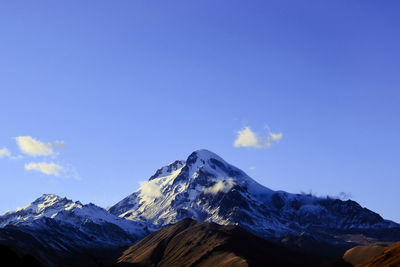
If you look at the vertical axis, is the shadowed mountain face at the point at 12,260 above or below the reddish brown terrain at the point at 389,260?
above

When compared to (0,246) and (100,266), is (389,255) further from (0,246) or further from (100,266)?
(0,246)

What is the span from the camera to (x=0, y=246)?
121000mm

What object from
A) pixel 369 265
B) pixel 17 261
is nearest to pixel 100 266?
pixel 17 261

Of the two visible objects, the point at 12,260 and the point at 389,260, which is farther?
the point at 389,260

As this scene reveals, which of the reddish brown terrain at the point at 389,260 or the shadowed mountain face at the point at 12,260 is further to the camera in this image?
the reddish brown terrain at the point at 389,260

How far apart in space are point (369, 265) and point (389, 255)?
9.00 meters

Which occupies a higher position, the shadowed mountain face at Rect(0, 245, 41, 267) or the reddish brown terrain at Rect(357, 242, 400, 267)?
the shadowed mountain face at Rect(0, 245, 41, 267)

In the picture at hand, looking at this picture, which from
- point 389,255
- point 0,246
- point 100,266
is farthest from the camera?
point 389,255

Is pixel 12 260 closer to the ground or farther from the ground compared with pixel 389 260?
farther from the ground

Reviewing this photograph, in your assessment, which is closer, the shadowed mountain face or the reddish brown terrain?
the shadowed mountain face

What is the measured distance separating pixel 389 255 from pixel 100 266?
12875 centimetres

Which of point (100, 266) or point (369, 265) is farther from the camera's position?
point (369, 265)

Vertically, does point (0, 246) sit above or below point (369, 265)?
above

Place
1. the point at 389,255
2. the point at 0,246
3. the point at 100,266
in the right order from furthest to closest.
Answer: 1. the point at 389,255
2. the point at 0,246
3. the point at 100,266
